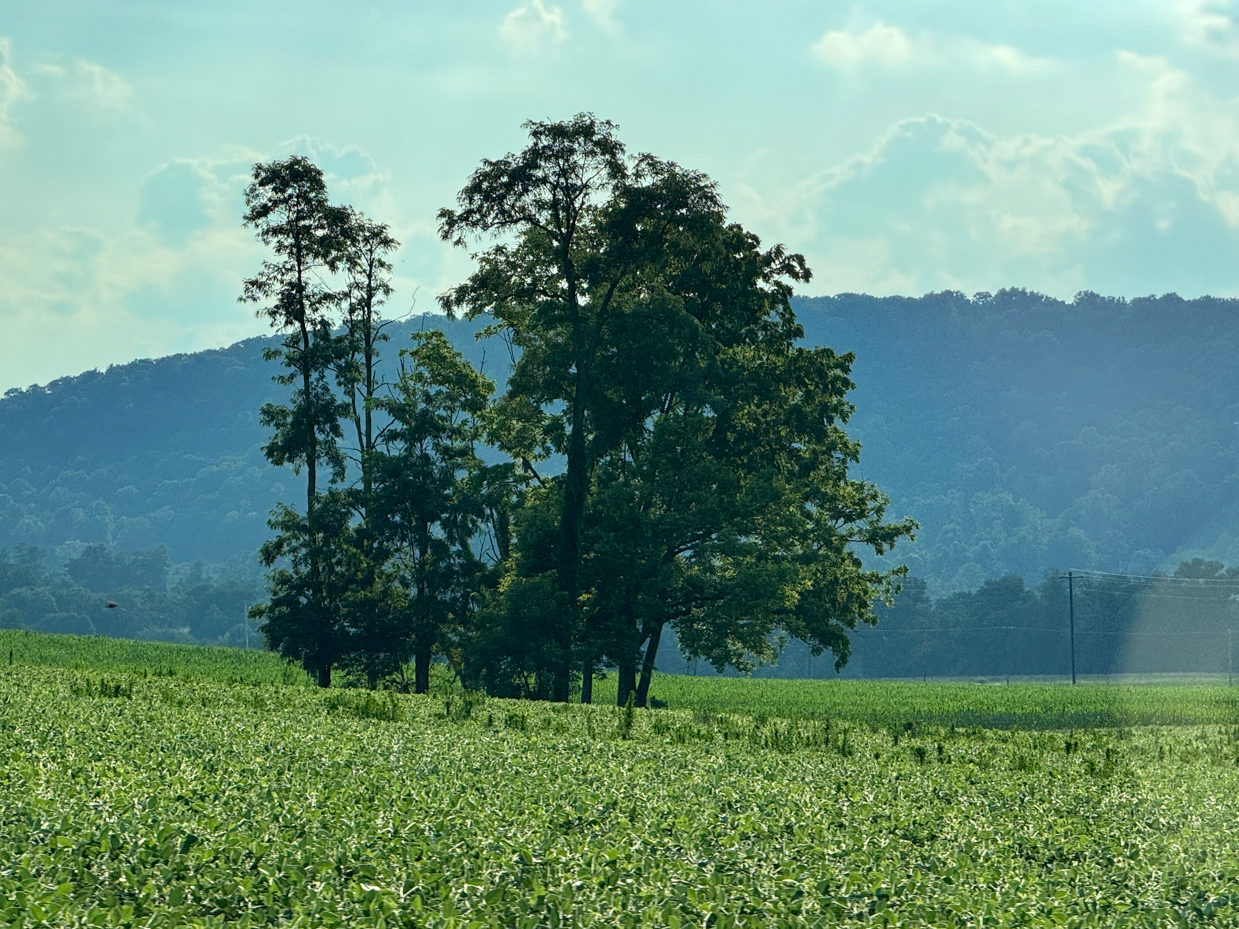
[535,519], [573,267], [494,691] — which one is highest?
[573,267]

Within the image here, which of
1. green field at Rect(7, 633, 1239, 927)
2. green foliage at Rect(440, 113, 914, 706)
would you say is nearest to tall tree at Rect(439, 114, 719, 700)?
green foliage at Rect(440, 113, 914, 706)

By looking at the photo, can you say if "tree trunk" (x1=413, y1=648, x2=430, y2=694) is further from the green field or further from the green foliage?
the green field

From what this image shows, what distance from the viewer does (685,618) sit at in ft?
138

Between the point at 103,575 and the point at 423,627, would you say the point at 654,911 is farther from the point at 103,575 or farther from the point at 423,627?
the point at 103,575

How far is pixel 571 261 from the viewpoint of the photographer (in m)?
41.0

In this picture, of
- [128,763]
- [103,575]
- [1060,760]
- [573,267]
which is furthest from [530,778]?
[103,575]

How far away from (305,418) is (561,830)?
1609 inches

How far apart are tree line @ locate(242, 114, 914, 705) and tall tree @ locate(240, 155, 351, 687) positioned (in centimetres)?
9

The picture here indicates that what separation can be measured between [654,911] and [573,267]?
35638 millimetres

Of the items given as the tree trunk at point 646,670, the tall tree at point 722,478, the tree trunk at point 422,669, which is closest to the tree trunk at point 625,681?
the tall tree at point 722,478

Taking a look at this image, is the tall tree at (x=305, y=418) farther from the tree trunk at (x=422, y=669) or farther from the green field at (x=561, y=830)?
the green field at (x=561, y=830)

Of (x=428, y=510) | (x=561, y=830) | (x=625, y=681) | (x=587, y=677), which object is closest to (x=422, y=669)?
(x=428, y=510)

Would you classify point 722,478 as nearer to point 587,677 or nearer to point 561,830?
point 587,677

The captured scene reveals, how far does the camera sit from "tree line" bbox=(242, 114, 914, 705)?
129 feet
